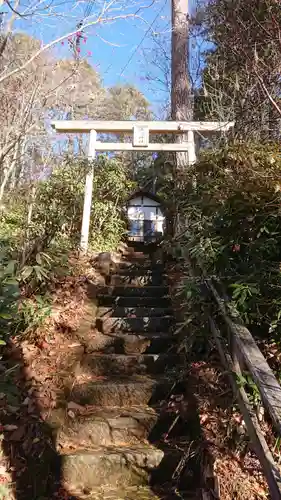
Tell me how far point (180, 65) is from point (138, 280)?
4.95 metres

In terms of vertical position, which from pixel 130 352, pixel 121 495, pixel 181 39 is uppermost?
pixel 181 39

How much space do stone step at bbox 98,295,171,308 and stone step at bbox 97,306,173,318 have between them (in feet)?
0.77

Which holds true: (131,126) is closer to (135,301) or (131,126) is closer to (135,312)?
(135,301)

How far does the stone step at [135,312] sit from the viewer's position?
15.9ft

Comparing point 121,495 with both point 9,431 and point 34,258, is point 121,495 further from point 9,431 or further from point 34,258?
point 34,258

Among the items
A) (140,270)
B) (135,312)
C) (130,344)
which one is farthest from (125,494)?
(140,270)

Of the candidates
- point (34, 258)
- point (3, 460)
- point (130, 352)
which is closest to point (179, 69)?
point (34, 258)

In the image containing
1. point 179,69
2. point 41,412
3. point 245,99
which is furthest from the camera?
point 179,69

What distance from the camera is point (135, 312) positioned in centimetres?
488

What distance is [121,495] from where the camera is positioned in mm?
2684

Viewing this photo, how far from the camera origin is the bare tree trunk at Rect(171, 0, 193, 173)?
836 centimetres

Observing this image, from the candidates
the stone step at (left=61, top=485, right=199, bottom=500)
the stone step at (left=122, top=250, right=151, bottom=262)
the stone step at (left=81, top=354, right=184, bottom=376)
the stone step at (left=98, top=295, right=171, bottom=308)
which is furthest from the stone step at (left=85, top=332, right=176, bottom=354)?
the stone step at (left=122, top=250, right=151, bottom=262)

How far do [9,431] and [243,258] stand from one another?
2.03 m

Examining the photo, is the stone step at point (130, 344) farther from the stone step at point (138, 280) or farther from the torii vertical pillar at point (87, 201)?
the torii vertical pillar at point (87, 201)
